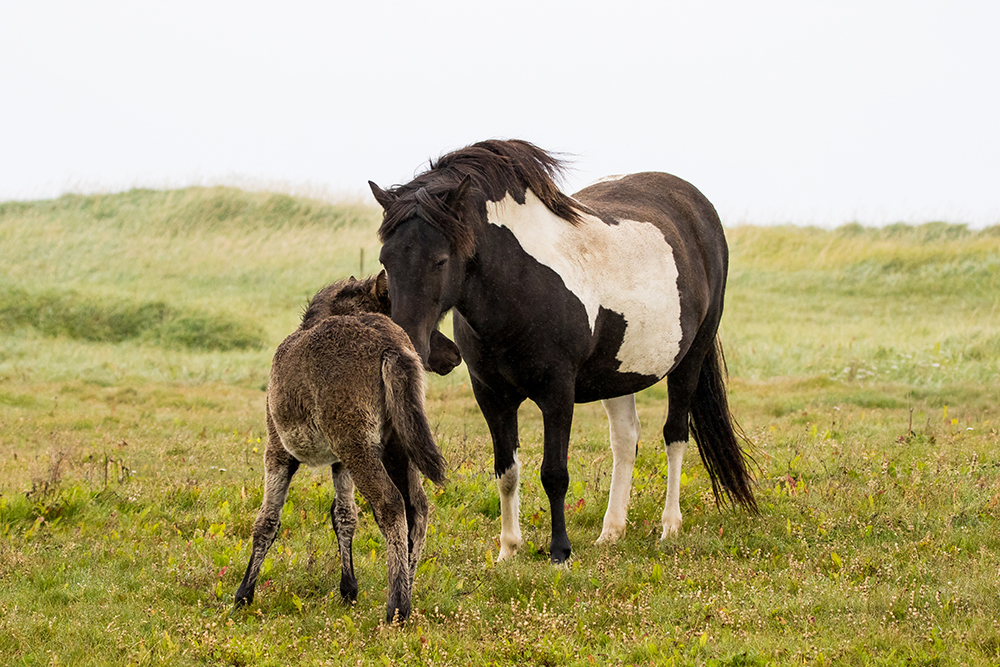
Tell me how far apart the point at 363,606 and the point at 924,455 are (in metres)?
5.90

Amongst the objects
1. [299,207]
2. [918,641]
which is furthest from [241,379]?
[299,207]

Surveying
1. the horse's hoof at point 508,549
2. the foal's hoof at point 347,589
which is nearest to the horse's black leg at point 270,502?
the foal's hoof at point 347,589

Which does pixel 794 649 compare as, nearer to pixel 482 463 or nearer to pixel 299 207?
pixel 482 463

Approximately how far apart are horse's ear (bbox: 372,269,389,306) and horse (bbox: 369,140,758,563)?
28 cm

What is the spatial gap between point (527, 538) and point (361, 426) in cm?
240

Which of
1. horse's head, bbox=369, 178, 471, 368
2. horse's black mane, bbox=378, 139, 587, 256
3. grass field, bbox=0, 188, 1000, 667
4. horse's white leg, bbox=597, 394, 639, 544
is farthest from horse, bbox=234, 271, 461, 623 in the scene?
horse's white leg, bbox=597, 394, 639, 544

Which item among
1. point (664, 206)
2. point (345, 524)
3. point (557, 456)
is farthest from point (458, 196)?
point (664, 206)

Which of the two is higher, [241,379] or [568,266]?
[568,266]

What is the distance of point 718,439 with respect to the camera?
694 centimetres

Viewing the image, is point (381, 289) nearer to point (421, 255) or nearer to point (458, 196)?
point (421, 255)

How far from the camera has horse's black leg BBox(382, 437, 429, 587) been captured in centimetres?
451

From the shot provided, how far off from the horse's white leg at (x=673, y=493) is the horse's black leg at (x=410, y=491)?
7.91ft

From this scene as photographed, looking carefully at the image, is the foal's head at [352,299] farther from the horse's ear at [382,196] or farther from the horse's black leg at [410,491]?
the horse's black leg at [410,491]

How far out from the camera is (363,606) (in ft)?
15.5
